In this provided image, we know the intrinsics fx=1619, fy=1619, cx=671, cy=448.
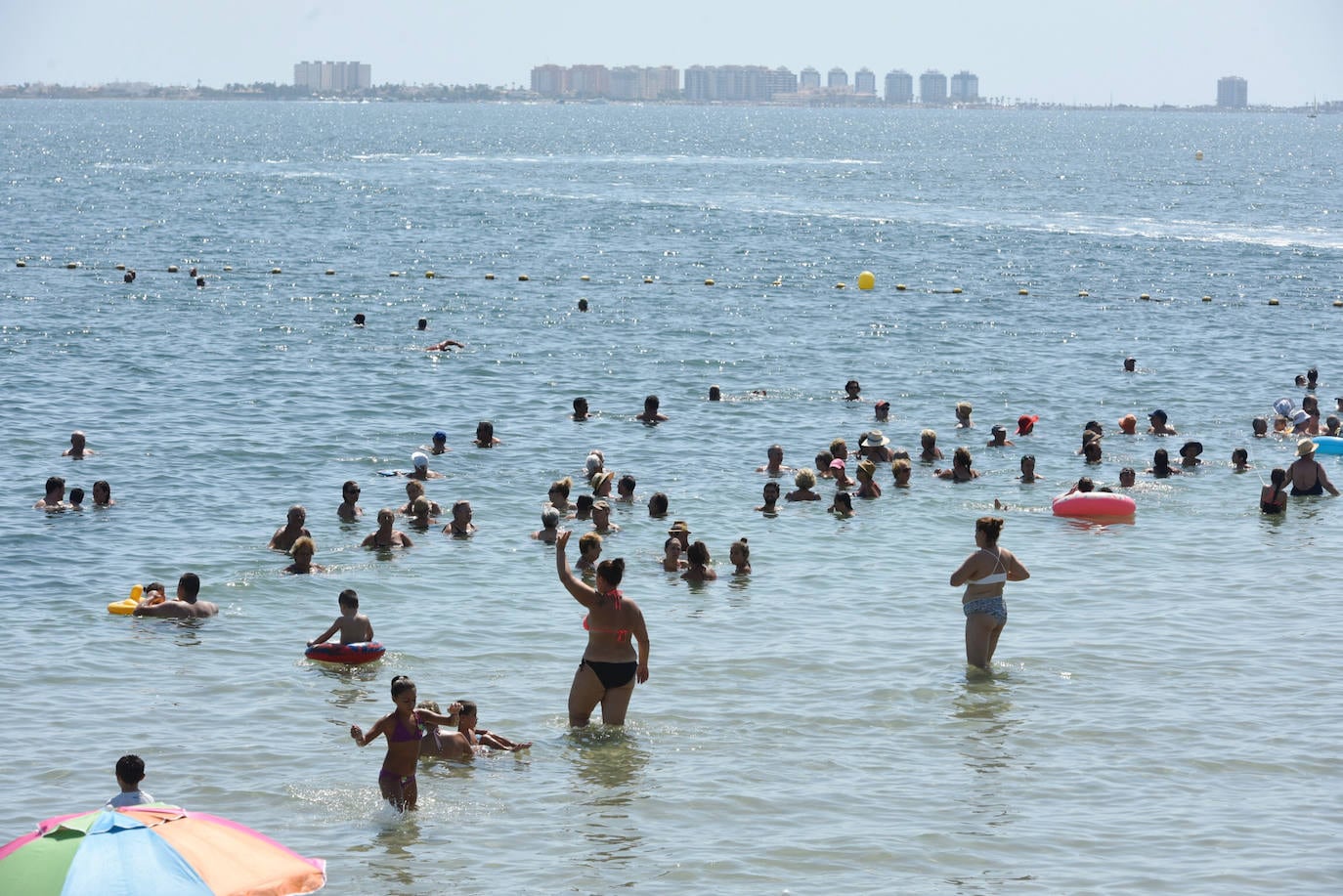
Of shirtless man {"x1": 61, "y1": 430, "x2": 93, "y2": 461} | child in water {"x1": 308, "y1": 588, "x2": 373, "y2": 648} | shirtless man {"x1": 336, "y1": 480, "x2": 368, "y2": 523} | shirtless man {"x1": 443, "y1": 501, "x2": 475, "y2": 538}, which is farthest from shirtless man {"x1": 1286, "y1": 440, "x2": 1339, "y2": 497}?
shirtless man {"x1": 61, "y1": 430, "x2": 93, "y2": 461}

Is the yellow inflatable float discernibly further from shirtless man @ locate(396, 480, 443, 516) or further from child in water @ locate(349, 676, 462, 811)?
child in water @ locate(349, 676, 462, 811)

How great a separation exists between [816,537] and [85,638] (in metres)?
9.71

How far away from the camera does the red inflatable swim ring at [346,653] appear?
16.3 m

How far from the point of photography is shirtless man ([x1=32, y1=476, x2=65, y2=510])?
22266 millimetres

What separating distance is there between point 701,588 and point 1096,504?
6479 millimetres

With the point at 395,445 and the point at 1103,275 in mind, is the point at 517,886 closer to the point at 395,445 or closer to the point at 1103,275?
the point at 395,445

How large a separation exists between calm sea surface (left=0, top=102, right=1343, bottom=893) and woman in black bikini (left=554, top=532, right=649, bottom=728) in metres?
0.43

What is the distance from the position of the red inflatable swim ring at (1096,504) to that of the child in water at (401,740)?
12.6m

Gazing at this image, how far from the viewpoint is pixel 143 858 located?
29.9ft

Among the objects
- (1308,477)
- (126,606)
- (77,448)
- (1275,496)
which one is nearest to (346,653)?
(126,606)

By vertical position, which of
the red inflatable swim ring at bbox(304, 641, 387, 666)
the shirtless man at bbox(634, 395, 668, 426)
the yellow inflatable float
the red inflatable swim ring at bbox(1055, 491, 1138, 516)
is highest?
the shirtless man at bbox(634, 395, 668, 426)

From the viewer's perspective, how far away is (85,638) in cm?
1734

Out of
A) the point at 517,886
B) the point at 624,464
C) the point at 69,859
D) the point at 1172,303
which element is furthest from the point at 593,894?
the point at 1172,303

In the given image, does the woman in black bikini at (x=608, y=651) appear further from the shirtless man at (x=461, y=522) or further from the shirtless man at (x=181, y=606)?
the shirtless man at (x=461, y=522)
